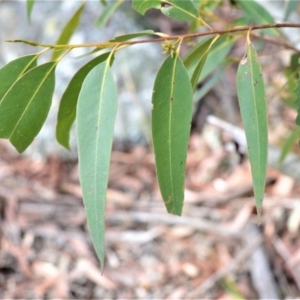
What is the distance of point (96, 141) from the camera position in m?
0.63

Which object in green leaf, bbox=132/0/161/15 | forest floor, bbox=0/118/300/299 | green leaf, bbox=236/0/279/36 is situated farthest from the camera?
forest floor, bbox=0/118/300/299

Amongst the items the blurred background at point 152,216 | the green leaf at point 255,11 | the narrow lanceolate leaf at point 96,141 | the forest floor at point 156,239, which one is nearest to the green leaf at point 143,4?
the narrow lanceolate leaf at point 96,141

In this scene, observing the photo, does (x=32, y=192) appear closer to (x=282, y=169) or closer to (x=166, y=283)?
(x=166, y=283)

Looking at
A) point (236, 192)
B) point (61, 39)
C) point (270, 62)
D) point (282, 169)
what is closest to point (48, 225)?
point (236, 192)

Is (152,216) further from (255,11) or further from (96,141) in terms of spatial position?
(96,141)

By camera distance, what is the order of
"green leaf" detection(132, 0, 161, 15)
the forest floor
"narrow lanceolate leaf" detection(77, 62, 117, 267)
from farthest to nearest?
1. the forest floor
2. "green leaf" detection(132, 0, 161, 15)
3. "narrow lanceolate leaf" detection(77, 62, 117, 267)

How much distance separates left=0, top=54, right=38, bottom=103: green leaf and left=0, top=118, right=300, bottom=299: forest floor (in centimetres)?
87

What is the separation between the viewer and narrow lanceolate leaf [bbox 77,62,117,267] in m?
0.61

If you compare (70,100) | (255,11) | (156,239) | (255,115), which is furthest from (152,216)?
(255,115)

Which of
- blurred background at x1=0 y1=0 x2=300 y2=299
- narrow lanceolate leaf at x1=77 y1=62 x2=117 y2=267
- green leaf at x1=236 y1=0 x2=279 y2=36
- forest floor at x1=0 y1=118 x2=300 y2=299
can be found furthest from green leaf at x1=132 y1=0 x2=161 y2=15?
forest floor at x1=0 y1=118 x2=300 y2=299

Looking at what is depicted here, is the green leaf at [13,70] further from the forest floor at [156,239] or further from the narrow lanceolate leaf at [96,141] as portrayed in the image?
the forest floor at [156,239]

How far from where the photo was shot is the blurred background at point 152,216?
1563 mm

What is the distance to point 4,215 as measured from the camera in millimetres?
1859

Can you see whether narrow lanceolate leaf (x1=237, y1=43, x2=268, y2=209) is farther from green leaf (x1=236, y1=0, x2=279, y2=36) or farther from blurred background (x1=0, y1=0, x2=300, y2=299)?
blurred background (x1=0, y1=0, x2=300, y2=299)
